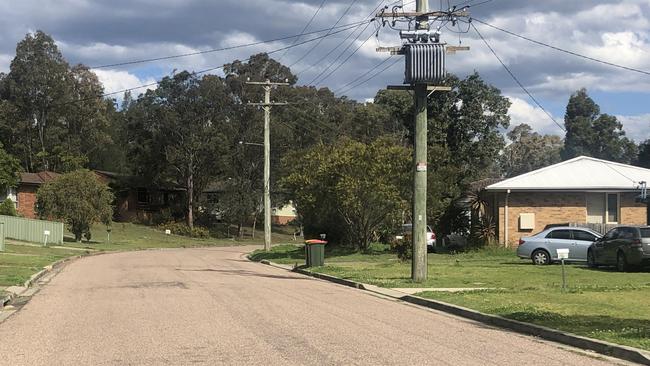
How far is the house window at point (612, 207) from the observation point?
33.5 m

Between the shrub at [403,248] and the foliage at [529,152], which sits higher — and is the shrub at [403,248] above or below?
below

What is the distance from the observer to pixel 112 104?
108 metres

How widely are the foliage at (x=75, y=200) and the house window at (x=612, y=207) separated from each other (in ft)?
114

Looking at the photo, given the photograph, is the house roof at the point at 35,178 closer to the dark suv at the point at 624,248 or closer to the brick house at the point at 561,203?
the brick house at the point at 561,203

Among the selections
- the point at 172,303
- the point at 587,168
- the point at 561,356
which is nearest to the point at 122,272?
the point at 172,303

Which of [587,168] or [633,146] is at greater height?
[633,146]

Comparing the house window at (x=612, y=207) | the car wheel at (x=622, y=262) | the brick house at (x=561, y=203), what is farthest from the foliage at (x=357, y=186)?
the car wheel at (x=622, y=262)

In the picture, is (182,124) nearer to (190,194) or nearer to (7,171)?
(190,194)

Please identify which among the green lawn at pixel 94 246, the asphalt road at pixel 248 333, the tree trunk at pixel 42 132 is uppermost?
the tree trunk at pixel 42 132

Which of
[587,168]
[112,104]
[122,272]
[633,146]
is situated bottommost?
[122,272]

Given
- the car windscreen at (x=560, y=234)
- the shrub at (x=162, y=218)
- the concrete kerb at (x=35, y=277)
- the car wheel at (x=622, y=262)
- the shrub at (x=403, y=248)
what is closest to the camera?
the concrete kerb at (x=35, y=277)

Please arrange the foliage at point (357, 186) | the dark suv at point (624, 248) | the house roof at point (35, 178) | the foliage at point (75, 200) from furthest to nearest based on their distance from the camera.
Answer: the house roof at point (35, 178)
the foliage at point (75, 200)
the foliage at point (357, 186)
the dark suv at point (624, 248)

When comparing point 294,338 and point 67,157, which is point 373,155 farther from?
point 67,157

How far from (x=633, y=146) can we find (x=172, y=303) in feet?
279
